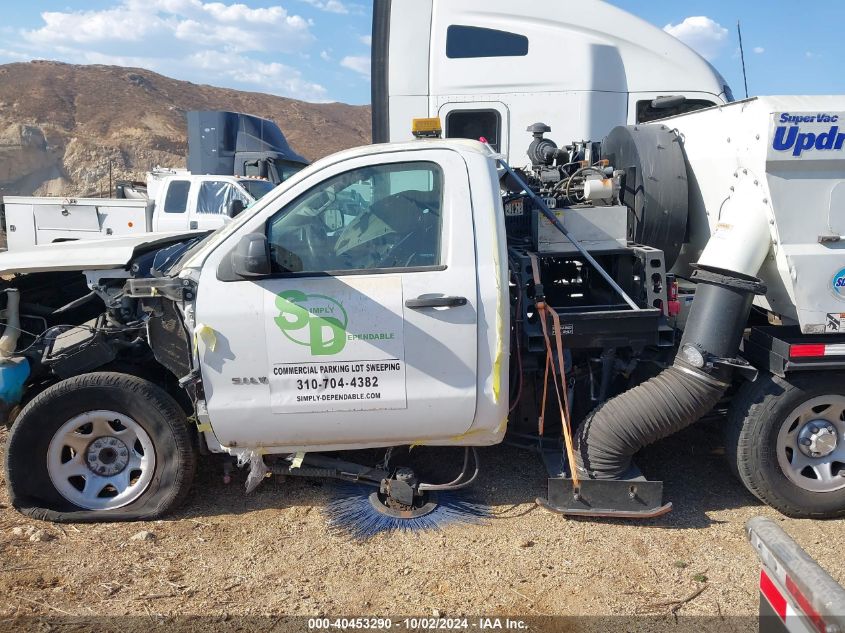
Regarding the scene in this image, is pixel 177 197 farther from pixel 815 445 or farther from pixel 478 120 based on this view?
pixel 815 445

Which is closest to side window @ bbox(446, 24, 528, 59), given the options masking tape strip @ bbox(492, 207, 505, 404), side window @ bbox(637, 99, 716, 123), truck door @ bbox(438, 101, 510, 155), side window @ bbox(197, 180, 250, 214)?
truck door @ bbox(438, 101, 510, 155)

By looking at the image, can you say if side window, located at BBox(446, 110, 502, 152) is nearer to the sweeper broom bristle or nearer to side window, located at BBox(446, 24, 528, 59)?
side window, located at BBox(446, 24, 528, 59)

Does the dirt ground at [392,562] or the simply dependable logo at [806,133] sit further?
the simply dependable logo at [806,133]

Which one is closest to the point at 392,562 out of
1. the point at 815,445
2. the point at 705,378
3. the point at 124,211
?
the point at 705,378

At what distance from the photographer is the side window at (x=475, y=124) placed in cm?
764

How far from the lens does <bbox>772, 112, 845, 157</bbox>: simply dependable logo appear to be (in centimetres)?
360

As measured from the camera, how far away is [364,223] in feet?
12.1

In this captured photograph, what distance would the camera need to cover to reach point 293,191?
362 centimetres

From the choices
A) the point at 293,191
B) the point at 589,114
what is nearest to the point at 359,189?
the point at 293,191

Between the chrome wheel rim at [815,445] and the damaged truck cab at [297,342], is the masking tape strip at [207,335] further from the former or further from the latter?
the chrome wheel rim at [815,445]

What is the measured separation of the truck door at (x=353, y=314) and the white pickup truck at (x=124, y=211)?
342 inches

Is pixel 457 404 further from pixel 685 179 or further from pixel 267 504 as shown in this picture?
pixel 685 179

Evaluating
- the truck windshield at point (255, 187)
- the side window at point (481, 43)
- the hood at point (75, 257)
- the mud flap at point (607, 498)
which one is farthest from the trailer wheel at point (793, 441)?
the truck windshield at point (255, 187)

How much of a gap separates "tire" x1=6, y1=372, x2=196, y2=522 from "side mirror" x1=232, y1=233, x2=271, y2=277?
38.4 inches
